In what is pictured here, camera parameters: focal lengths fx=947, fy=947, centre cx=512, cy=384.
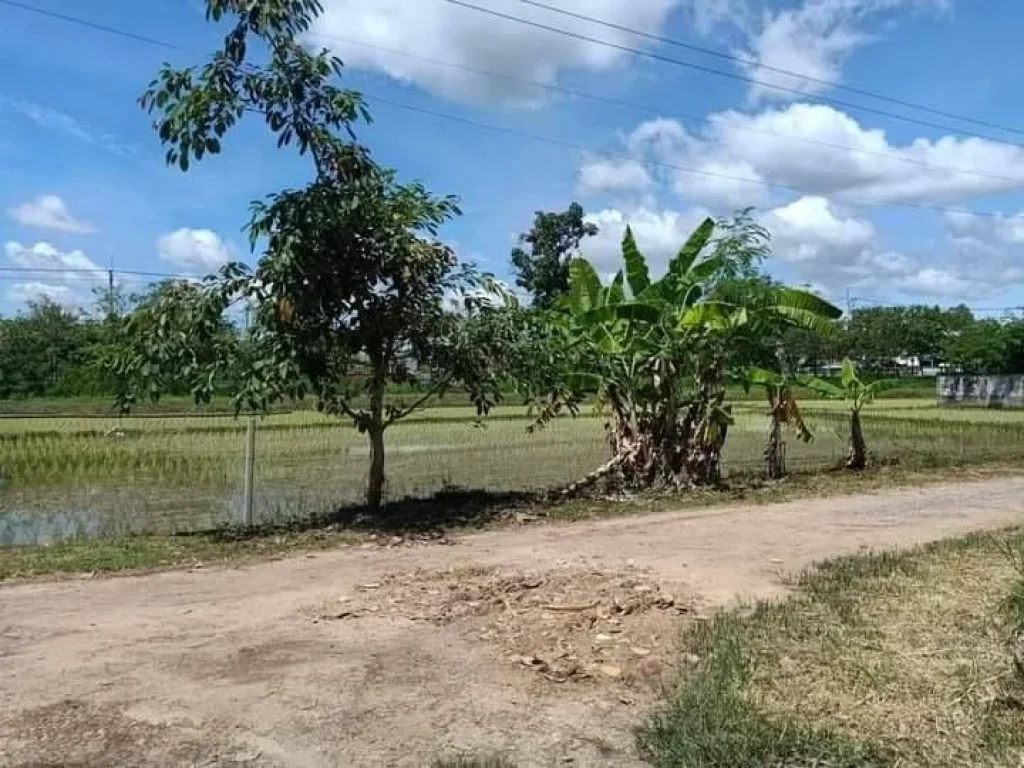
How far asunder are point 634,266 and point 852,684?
9.94 m

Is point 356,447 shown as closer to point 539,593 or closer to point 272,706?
point 539,593

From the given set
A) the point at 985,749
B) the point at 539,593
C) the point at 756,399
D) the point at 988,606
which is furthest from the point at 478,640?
the point at 756,399

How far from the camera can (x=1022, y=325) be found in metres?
51.0

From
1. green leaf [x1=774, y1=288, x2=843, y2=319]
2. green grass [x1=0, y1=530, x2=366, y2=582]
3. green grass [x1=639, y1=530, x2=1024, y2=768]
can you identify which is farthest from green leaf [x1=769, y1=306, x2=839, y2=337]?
green grass [x1=0, y1=530, x2=366, y2=582]

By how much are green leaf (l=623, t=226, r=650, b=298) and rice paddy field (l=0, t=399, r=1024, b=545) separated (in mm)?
3464

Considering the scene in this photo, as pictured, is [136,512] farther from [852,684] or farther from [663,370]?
[852,684]

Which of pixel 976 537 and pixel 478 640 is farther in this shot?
pixel 976 537

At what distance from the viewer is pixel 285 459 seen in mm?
18984

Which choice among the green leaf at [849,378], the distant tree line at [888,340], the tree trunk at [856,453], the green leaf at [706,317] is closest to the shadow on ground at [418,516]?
the green leaf at [706,317]

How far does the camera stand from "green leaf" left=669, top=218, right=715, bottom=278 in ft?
46.4

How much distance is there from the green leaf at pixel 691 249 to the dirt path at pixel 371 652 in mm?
5779

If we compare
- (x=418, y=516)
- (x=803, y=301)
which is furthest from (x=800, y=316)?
(x=418, y=516)

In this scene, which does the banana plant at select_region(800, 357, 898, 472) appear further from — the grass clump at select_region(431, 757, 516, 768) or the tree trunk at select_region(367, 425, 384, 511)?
the grass clump at select_region(431, 757, 516, 768)

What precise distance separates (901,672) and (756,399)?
43845 mm
